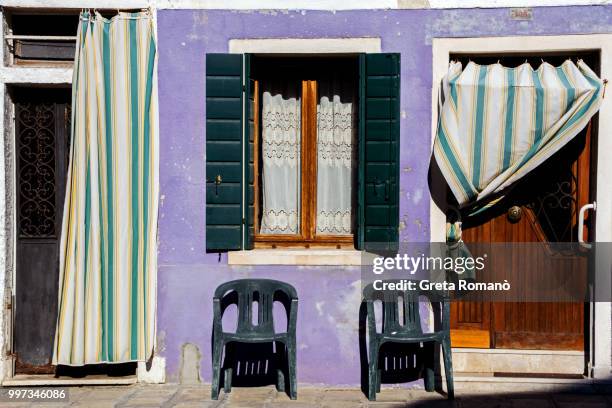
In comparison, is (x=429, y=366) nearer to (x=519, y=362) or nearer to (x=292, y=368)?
(x=519, y=362)

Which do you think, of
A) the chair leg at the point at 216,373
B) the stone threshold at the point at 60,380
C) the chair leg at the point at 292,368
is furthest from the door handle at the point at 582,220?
the stone threshold at the point at 60,380

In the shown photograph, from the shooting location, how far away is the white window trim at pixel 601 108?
6.71 metres

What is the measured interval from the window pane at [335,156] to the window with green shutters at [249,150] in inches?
5.9

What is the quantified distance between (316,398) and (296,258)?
110 cm

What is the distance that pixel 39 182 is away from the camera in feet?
23.5

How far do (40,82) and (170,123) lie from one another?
109 centimetres

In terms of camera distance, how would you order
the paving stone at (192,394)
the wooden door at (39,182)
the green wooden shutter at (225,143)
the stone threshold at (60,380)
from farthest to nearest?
the wooden door at (39,182)
the stone threshold at (60,380)
the green wooden shutter at (225,143)
the paving stone at (192,394)

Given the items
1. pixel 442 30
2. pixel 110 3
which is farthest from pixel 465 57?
pixel 110 3

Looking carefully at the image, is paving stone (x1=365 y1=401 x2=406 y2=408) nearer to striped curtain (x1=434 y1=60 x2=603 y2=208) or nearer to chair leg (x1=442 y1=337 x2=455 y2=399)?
chair leg (x1=442 y1=337 x2=455 y2=399)

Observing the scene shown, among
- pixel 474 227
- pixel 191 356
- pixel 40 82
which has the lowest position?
pixel 191 356

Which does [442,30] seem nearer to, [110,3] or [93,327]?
[110,3]

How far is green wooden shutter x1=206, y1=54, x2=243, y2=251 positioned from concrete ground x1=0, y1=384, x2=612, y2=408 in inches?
46.1

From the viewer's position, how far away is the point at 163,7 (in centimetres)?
698

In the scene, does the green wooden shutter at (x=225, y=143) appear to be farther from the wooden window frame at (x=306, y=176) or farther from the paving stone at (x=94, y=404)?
the paving stone at (x=94, y=404)
